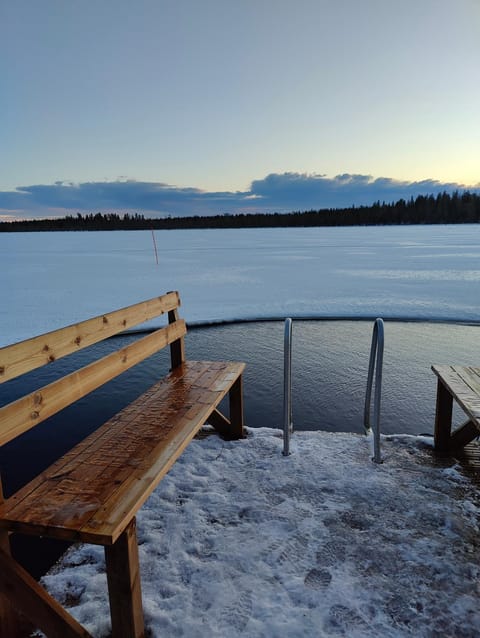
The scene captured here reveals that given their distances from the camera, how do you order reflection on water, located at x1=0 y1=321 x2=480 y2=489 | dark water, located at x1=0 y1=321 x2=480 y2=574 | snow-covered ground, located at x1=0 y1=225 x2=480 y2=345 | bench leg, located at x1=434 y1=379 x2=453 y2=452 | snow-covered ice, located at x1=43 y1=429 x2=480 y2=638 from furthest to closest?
snow-covered ground, located at x1=0 y1=225 x2=480 y2=345 → reflection on water, located at x1=0 y1=321 x2=480 y2=489 → dark water, located at x1=0 y1=321 x2=480 y2=574 → bench leg, located at x1=434 y1=379 x2=453 y2=452 → snow-covered ice, located at x1=43 y1=429 x2=480 y2=638

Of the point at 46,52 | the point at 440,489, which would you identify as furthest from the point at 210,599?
the point at 46,52

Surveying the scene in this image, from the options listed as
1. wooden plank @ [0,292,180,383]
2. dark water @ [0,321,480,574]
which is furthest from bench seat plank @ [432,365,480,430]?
wooden plank @ [0,292,180,383]

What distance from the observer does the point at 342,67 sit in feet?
48.4

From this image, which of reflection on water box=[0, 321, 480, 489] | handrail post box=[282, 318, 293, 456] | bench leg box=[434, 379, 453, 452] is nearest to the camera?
handrail post box=[282, 318, 293, 456]

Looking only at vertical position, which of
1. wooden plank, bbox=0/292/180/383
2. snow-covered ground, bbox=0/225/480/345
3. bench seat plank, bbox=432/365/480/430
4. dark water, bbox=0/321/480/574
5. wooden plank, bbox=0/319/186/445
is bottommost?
dark water, bbox=0/321/480/574

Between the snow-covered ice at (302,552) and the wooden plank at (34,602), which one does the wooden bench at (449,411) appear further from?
the wooden plank at (34,602)

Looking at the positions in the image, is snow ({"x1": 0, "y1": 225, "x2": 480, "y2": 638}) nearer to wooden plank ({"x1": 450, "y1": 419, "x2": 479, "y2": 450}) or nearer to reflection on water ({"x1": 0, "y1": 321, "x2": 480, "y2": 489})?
wooden plank ({"x1": 450, "y1": 419, "x2": 479, "y2": 450})

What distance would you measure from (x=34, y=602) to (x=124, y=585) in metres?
0.37

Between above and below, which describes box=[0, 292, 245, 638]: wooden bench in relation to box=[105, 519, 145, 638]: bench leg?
above

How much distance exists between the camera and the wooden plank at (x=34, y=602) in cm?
175

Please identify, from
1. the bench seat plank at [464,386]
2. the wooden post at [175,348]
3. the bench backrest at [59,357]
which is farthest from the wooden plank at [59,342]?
the bench seat plank at [464,386]

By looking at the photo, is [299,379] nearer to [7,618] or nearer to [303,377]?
[303,377]

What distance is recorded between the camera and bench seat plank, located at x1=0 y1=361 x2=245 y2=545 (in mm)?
1775

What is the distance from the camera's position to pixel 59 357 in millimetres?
2236
